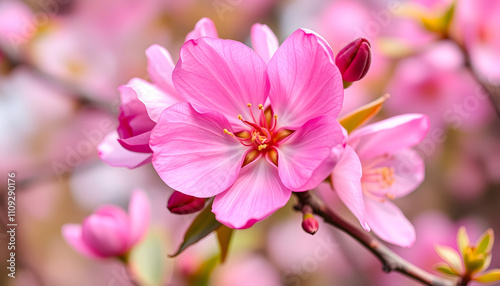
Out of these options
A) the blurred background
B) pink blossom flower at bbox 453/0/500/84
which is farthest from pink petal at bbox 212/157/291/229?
the blurred background

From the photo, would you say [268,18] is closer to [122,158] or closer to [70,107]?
[70,107]

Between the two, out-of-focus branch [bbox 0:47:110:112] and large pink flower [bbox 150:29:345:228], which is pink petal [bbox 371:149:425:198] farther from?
out-of-focus branch [bbox 0:47:110:112]

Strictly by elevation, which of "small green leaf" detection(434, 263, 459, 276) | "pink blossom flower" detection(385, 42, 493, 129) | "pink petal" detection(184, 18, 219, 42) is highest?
"pink petal" detection(184, 18, 219, 42)

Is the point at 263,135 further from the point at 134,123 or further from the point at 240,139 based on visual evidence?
the point at 134,123

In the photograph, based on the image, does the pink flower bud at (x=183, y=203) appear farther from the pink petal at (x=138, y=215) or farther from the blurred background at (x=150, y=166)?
the blurred background at (x=150, y=166)

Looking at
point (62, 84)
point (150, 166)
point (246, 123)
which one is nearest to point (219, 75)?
point (246, 123)

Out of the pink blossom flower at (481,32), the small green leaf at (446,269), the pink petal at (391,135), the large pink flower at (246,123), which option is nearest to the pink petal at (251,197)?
the large pink flower at (246,123)

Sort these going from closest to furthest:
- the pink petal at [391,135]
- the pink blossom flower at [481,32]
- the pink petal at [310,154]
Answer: the pink petal at [310,154] < the pink petal at [391,135] < the pink blossom flower at [481,32]
